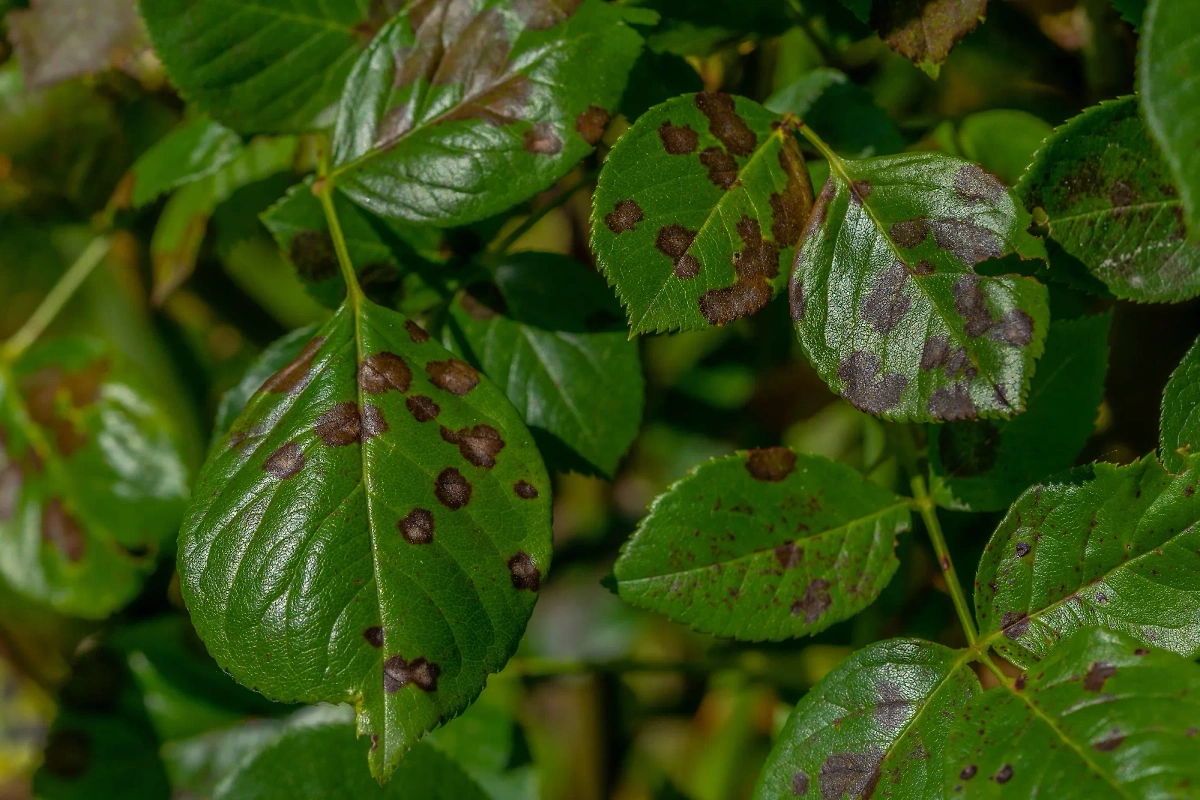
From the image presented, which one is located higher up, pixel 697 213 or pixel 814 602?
pixel 697 213

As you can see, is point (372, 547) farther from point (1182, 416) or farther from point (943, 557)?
point (1182, 416)

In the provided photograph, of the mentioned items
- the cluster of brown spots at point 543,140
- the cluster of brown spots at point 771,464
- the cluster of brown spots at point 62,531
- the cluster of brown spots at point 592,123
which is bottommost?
the cluster of brown spots at point 62,531

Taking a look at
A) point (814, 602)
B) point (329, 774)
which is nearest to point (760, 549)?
point (814, 602)

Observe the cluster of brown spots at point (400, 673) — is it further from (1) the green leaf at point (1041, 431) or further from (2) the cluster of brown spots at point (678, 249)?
(1) the green leaf at point (1041, 431)

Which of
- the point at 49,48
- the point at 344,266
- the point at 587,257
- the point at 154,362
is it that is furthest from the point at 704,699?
the point at 49,48

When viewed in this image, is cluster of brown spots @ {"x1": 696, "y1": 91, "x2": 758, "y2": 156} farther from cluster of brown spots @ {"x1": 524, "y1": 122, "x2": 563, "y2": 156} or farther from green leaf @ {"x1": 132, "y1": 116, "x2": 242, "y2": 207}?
green leaf @ {"x1": 132, "y1": 116, "x2": 242, "y2": 207}

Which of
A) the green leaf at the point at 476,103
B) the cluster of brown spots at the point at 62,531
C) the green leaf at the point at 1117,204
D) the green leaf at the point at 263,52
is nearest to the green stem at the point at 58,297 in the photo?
the cluster of brown spots at the point at 62,531

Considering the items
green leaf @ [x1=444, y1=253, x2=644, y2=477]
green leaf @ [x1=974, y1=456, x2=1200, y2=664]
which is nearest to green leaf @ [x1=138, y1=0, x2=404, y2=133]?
green leaf @ [x1=444, y1=253, x2=644, y2=477]
